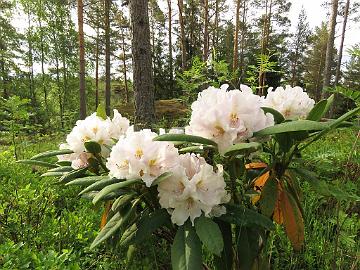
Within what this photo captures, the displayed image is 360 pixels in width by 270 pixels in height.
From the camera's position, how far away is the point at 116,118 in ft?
5.39

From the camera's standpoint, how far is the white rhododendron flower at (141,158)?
116 centimetres

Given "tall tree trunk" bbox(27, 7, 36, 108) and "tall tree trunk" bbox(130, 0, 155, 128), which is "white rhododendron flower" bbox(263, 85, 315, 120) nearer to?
"tall tree trunk" bbox(130, 0, 155, 128)

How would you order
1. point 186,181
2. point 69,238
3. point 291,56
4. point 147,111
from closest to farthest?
1. point 186,181
2. point 69,238
3. point 147,111
4. point 291,56

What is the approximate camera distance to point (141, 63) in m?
5.06

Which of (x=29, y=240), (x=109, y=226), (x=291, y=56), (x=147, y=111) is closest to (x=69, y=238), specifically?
(x=29, y=240)

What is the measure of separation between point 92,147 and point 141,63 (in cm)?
380

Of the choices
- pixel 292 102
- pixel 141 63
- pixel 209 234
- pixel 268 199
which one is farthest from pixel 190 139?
pixel 141 63

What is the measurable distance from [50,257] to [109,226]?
482 millimetres

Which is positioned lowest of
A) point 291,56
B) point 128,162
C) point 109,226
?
point 109,226

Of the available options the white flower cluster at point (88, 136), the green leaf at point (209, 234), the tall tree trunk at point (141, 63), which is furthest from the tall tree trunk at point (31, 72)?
the green leaf at point (209, 234)

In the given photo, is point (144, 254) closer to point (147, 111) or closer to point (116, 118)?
point (116, 118)

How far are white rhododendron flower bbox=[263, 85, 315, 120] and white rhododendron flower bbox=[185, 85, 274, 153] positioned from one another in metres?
0.33

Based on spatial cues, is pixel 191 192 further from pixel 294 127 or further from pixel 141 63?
pixel 141 63

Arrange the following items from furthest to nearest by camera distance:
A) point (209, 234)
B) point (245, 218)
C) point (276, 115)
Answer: point (276, 115), point (245, 218), point (209, 234)
